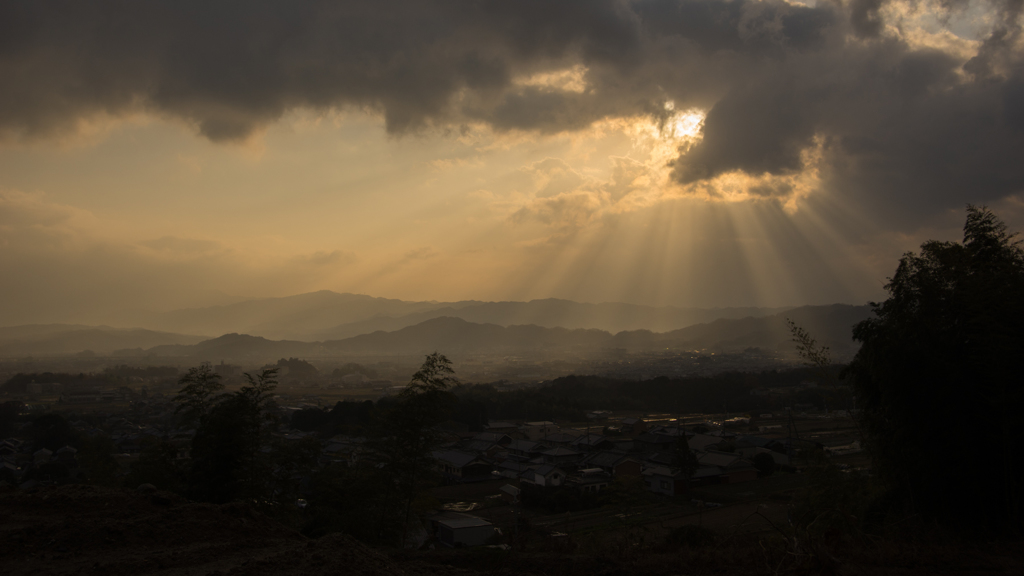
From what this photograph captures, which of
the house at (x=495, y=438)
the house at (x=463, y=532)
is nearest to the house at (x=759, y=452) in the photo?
the house at (x=495, y=438)

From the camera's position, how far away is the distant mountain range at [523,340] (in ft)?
422

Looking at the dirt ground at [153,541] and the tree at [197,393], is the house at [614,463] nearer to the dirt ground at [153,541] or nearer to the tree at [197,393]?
the tree at [197,393]

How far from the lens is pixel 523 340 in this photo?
178 m

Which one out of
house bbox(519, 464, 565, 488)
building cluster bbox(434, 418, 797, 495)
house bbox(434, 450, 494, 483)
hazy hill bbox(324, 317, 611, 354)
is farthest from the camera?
hazy hill bbox(324, 317, 611, 354)

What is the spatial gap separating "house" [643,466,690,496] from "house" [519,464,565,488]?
3.37 meters

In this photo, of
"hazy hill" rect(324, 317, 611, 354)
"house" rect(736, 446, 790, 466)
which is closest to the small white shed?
"house" rect(736, 446, 790, 466)

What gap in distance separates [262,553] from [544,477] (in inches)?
694

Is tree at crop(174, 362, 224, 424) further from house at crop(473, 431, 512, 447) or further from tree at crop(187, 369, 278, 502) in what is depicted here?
house at crop(473, 431, 512, 447)

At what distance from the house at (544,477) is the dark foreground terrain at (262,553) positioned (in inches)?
568

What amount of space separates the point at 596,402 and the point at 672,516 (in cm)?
3464

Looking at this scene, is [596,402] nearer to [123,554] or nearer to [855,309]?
[123,554]

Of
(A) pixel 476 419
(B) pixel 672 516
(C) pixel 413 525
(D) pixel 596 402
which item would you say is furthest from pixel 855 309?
(C) pixel 413 525

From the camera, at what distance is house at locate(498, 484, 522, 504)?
2014cm

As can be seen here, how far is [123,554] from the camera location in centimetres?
459
